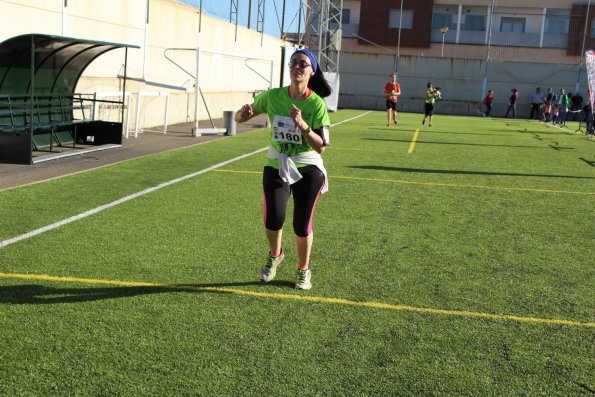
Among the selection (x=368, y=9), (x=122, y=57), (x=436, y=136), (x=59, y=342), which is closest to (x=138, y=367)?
(x=59, y=342)

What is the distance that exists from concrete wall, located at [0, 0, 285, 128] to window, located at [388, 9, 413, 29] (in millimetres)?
24699

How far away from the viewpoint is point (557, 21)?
55.1m

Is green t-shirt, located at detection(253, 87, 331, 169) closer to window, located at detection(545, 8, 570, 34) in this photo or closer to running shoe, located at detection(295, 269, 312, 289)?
Result: running shoe, located at detection(295, 269, 312, 289)

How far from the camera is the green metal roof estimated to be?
1309 centimetres

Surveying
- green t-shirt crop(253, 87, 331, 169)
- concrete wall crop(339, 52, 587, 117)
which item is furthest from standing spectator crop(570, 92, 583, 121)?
green t-shirt crop(253, 87, 331, 169)

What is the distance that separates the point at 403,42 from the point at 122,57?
132 ft

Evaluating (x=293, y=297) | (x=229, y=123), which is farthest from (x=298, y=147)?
(x=229, y=123)

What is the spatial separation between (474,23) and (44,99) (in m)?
46.8

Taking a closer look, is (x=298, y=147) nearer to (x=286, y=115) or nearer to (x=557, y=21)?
(x=286, y=115)

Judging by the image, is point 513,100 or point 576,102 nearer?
point 576,102

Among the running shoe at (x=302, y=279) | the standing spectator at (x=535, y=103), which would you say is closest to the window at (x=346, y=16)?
the standing spectator at (x=535, y=103)

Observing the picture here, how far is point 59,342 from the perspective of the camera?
181 inches

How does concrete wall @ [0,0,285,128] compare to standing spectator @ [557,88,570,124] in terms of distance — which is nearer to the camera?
concrete wall @ [0,0,285,128]

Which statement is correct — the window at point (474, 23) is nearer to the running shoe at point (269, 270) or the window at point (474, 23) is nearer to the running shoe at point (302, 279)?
the running shoe at point (269, 270)
